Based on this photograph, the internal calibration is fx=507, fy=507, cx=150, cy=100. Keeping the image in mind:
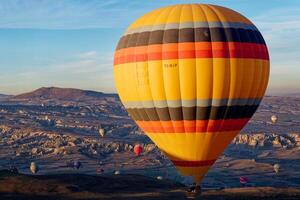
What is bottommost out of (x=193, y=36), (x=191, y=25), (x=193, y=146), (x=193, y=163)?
(x=193, y=163)

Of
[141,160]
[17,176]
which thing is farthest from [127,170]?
[17,176]

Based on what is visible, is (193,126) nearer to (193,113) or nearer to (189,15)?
(193,113)

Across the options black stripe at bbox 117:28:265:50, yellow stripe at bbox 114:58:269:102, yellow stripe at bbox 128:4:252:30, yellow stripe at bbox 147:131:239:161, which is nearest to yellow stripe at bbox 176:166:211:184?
yellow stripe at bbox 147:131:239:161

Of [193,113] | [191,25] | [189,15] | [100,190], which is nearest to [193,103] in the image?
[193,113]

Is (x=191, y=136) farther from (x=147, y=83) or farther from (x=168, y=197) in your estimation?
(x=168, y=197)

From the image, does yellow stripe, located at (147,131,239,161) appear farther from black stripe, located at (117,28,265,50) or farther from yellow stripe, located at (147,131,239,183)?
black stripe, located at (117,28,265,50)

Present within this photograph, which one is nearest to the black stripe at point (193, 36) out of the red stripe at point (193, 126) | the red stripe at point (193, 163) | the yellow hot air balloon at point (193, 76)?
the yellow hot air balloon at point (193, 76)

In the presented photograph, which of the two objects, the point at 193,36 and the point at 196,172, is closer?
the point at 193,36
